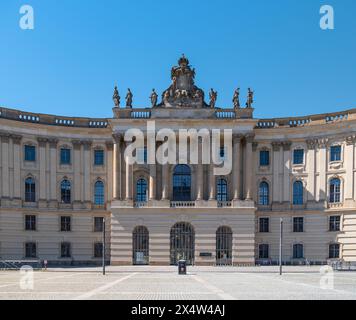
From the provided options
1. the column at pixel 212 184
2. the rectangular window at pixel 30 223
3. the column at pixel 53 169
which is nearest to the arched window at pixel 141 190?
the column at pixel 212 184

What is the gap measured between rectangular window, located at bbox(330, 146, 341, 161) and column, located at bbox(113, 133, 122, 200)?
27651mm

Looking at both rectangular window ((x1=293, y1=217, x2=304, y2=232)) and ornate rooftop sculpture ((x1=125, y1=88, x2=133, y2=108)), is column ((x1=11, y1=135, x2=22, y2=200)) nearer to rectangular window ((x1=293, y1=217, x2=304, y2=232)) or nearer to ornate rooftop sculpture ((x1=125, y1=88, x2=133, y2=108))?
ornate rooftop sculpture ((x1=125, y1=88, x2=133, y2=108))

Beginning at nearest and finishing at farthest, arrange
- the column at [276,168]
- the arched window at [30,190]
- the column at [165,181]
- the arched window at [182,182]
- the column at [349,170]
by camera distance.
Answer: the column at [349,170], the column at [165,181], the arched window at [30,190], the arched window at [182,182], the column at [276,168]

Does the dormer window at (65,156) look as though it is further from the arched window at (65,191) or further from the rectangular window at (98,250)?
the rectangular window at (98,250)

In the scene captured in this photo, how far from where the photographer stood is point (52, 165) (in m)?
61.8

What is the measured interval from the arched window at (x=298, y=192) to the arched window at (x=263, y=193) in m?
3.58

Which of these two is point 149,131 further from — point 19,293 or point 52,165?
point 19,293

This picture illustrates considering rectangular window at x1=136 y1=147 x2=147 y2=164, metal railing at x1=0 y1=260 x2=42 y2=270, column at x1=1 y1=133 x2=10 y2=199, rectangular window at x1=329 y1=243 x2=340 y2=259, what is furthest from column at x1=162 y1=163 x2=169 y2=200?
rectangular window at x1=329 y1=243 x2=340 y2=259

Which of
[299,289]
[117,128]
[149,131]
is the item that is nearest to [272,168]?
[149,131]

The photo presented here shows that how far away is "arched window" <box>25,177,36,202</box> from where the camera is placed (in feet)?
198

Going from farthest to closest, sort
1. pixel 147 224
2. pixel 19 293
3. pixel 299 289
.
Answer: pixel 147 224, pixel 299 289, pixel 19 293

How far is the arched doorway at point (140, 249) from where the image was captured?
58344 millimetres

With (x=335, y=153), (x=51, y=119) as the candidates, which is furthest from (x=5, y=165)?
(x=335, y=153)

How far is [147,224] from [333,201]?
24234mm
